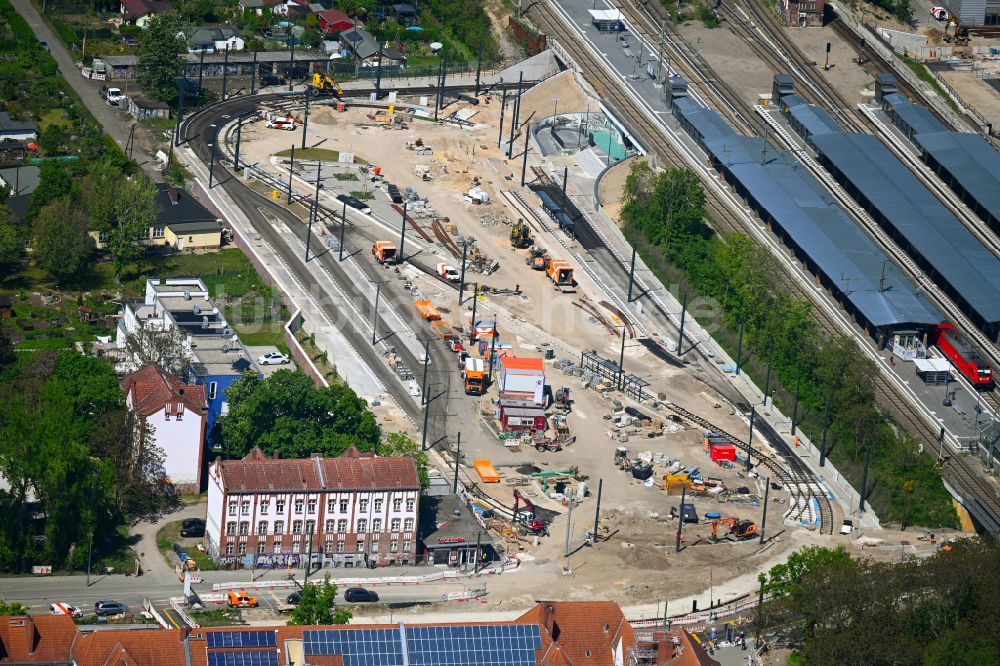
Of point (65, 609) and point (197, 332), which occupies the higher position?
point (197, 332)

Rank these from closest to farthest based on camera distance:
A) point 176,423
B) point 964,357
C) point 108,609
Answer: point 108,609, point 176,423, point 964,357

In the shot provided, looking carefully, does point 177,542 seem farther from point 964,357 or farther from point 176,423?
point 964,357

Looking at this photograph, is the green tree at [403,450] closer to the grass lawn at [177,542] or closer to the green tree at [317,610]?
the grass lawn at [177,542]

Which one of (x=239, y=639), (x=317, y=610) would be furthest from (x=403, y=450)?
(x=239, y=639)

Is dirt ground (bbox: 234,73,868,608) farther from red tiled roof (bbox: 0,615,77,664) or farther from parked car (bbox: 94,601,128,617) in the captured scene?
red tiled roof (bbox: 0,615,77,664)

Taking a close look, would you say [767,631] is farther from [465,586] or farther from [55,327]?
[55,327]

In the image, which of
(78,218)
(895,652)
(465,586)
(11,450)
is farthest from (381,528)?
(78,218)

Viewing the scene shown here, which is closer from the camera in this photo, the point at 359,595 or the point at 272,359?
the point at 359,595
